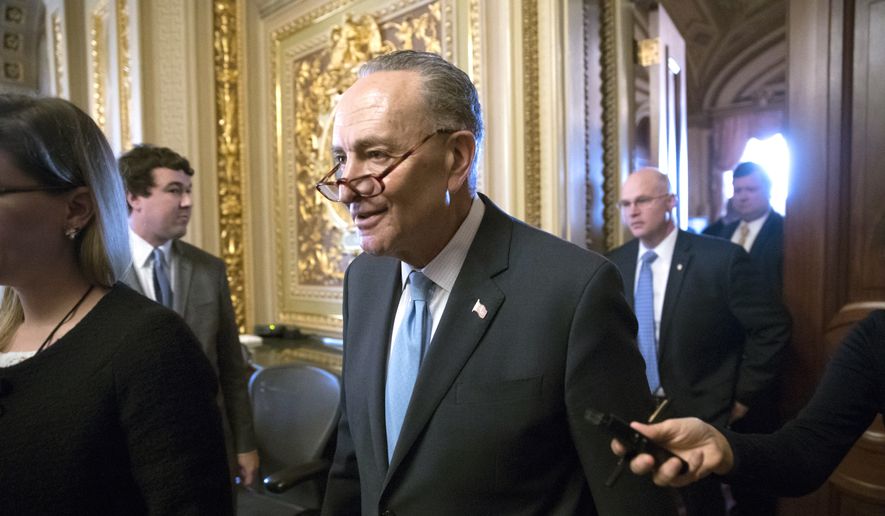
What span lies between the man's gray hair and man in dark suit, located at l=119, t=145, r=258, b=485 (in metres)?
1.29

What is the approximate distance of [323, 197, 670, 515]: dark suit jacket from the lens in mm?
1035

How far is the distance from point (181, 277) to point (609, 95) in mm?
2031

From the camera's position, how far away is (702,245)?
264cm

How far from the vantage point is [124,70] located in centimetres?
427

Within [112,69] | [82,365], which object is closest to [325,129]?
[112,69]

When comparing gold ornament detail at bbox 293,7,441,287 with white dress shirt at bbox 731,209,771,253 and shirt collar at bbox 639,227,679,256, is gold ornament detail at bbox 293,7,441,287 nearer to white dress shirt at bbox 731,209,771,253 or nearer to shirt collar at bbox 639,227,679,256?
shirt collar at bbox 639,227,679,256

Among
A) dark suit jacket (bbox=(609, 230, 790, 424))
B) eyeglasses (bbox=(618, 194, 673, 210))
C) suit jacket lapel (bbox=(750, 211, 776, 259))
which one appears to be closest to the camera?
dark suit jacket (bbox=(609, 230, 790, 424))

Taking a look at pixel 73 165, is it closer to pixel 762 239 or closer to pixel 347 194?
pixel 347 194

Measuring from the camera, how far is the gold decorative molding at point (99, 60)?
15.1 ft

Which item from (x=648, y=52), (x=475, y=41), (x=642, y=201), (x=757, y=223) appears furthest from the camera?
(x=757, y=223)

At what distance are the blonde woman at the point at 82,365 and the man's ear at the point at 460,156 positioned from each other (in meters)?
0.53

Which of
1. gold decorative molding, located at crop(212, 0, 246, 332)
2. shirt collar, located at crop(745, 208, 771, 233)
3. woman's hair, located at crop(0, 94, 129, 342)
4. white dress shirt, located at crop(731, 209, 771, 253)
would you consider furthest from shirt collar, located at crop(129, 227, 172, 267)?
shirt collar, located at crop(745, 208, 771, 233)

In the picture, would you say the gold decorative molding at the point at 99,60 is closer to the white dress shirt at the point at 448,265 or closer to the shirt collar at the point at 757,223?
the white dress shirt at the point at 448,265

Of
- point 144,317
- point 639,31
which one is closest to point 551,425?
point 144,317
